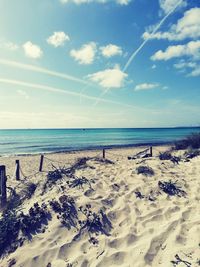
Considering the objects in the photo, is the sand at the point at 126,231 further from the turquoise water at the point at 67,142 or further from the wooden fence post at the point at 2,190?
the turquoise water at the point at 67,142

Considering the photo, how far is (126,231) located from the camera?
5723 mm

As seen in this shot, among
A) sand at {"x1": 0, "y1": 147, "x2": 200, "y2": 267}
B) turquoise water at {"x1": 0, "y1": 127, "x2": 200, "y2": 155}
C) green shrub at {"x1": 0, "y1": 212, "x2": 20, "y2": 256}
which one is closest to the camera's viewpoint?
sand at {"x1": 0, "y1": 147, "x2": 200, "y2": 267}

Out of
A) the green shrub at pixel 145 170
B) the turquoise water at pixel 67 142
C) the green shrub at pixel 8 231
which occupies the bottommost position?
the turquoise water at pixel 67 142

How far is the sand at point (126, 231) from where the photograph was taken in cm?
485

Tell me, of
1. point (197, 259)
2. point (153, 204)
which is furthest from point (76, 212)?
point (197, 259)

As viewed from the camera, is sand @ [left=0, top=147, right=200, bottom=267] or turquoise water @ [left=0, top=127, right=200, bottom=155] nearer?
sand @ [left=0, top=147, right=200, bottom=267]

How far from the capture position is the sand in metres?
4.85

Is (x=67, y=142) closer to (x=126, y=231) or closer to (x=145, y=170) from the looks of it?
(x=145, y=170)

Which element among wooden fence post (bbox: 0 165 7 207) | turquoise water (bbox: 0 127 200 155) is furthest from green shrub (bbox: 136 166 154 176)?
turquoise water (bbox: 0 127 200 155)

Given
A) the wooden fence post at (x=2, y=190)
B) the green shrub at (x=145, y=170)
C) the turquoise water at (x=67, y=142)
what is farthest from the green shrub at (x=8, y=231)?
the turquoise water at (x=67, y=142)

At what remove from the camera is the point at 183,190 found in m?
7.73

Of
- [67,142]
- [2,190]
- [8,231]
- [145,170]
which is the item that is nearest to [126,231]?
[8,231]

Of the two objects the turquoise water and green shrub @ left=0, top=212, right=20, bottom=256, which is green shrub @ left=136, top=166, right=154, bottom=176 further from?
the turquoise water

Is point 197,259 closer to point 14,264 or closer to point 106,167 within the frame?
point 14,264
